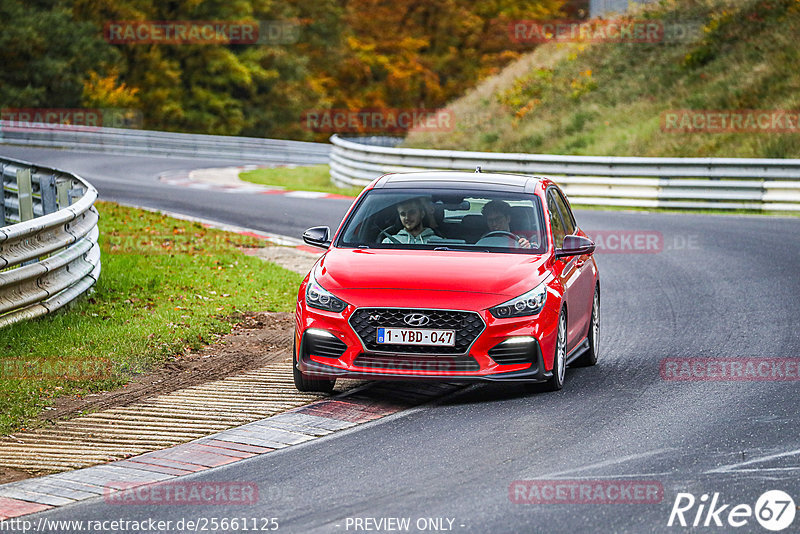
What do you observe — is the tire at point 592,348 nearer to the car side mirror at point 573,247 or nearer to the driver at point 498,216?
the car side mirror at point 573,247

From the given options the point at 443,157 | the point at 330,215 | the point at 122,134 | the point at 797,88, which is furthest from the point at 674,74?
the point at 122,134

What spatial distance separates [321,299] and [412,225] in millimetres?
1311

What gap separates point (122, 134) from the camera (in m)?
42.8

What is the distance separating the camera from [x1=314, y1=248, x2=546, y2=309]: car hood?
840 cm

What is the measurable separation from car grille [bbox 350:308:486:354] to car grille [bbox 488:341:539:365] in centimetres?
19

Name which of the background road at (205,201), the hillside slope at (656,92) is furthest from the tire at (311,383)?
the hillside slope at (656,92)

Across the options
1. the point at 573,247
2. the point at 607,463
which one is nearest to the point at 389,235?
the point at 573,247

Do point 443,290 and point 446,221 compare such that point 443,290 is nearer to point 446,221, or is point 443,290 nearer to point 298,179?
point 446,221

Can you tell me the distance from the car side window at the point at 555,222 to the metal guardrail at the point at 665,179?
13964mm

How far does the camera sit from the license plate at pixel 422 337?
832 cm

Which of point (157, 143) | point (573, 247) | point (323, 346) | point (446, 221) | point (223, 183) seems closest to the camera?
point (323, 346)

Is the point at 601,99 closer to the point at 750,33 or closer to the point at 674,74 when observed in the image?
the point at 674,74

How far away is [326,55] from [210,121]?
11.2 m

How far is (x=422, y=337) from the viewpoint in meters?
8.32
